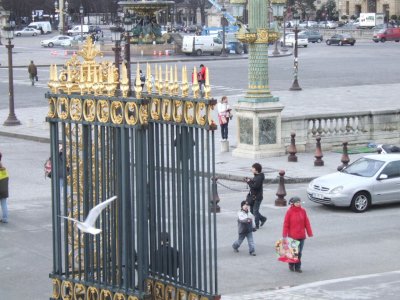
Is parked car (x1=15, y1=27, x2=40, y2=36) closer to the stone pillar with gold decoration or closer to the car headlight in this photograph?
the stone pillar with gold decoration

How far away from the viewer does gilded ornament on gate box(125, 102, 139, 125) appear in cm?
997

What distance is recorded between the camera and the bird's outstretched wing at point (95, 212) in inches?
396

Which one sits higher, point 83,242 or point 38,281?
point 83,242

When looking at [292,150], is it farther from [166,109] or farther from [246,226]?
[166,109]

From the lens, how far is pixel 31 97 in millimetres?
49312

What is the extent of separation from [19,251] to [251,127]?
1193cm

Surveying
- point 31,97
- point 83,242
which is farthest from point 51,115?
point 31,97

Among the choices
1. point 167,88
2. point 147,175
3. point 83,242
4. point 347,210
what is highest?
point 167,88

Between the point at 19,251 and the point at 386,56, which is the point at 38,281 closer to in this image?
the point at 19,251

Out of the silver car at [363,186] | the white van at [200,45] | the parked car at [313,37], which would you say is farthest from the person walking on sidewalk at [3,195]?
the parked car at [313,37]

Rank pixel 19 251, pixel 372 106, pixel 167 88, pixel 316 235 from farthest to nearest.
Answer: pixel 372 106
pixel 316 235
pixel 19 251
pixel 167 88

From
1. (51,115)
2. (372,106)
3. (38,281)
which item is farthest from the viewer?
(372,106)

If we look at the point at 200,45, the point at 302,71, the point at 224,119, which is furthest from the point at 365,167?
the point at 200,45

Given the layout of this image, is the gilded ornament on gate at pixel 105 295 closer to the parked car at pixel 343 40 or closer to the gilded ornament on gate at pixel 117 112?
the gilded ornament on gate at pixel 117 112
